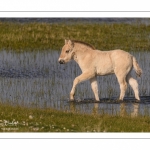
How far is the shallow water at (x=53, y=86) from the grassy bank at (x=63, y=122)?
1009 millimetres

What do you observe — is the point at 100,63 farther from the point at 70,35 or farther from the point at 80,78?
the point at 70,35

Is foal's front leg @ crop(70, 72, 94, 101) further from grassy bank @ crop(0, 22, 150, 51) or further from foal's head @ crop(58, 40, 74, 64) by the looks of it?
grassy bank @ crop(0, 22, 150, 51)

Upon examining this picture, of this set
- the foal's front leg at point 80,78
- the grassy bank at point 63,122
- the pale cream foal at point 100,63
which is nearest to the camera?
the grassy bank at point 63,122

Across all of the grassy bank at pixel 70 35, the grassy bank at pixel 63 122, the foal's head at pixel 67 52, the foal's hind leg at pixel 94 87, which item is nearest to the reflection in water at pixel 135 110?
the grassy bank at pixel 63 122

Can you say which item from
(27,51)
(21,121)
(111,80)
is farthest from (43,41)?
(21,121)

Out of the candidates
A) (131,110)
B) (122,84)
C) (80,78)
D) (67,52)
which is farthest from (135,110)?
(67,52)

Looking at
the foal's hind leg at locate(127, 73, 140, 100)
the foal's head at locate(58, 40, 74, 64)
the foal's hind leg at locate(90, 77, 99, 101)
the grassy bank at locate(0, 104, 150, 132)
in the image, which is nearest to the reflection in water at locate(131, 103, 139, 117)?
the grassy bank at locate(0, 104, 150, 132)

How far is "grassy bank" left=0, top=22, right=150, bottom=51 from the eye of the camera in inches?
1357

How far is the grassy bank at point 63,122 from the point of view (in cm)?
2131

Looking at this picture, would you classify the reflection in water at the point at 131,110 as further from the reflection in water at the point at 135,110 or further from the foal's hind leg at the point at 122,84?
the foal's hind leg at the point at 122,84

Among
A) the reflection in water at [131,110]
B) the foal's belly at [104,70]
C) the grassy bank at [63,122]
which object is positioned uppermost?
the foal's belly at [104,70]

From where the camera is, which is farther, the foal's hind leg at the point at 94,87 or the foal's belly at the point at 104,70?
the foal's belly at the point at 104,70

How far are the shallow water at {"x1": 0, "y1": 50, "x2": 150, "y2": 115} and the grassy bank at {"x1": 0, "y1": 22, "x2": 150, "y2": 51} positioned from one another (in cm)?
121

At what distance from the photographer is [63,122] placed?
21984 mm
